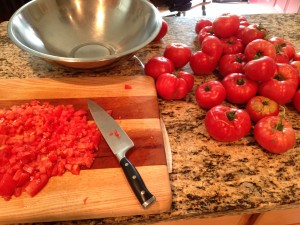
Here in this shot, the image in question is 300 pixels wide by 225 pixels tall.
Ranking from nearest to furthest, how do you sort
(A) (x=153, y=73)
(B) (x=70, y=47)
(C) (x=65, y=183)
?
(C) (x=65, y=183) < (A) (x=153, y=73) < (B) (x=70, y=47)

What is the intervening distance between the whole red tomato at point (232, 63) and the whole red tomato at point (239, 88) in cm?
6

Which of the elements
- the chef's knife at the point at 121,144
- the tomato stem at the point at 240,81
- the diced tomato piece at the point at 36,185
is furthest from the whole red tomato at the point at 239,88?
the diced tomato piece at the point at 36,185

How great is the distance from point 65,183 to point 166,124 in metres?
0.37

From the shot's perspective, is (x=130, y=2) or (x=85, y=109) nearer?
(x=85, y=109)

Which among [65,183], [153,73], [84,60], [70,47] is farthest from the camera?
[70,47]

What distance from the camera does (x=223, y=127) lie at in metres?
0.76

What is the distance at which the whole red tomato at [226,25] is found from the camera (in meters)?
1.03

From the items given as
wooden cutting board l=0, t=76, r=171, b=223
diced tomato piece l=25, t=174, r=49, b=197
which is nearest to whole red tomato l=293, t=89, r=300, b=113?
Result: wooden cutting board l=0, t=76, r=171, b=223

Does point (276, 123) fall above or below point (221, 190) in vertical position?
above

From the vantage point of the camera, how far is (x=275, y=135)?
730mm

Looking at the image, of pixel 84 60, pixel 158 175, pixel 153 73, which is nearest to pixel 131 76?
pixel 153 73

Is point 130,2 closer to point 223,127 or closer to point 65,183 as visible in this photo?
point 223,127

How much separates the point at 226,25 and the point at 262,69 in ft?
0.99

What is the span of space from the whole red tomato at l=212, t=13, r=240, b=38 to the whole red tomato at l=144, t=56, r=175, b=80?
0.26 m
